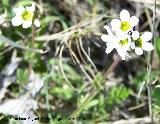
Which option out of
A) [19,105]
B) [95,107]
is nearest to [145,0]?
[95,107]

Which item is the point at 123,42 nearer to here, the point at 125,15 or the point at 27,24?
the point at 125,15

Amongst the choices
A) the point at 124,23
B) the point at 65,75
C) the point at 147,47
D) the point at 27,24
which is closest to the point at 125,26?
the point at 124,23

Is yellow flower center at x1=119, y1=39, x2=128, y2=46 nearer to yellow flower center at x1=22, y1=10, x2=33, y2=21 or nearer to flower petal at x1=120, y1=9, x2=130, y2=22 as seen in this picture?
flower petal at x1=120, y1=9, x2=130, y2=22

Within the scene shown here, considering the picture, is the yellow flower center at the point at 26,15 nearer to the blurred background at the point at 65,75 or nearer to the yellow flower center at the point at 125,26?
the blurred background at the point at 65,75

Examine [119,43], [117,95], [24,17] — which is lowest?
[117,95]

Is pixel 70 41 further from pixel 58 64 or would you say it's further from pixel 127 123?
pixel 127 123

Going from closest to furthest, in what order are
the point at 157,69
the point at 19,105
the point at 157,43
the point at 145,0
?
the point at 157,43 < the point at 19,105 < the point at 145,0 < the point at 157,69
